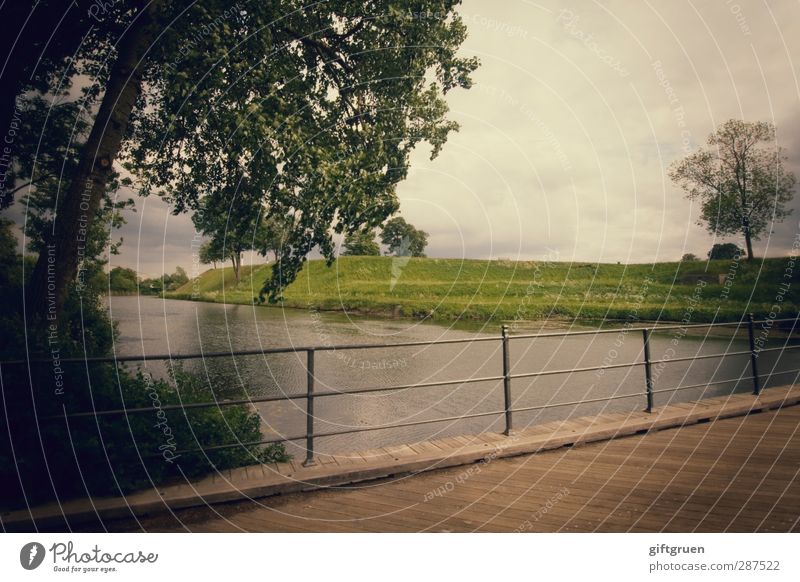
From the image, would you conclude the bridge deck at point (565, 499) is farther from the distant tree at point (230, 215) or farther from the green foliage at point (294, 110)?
the distant tree at point (230, 215)

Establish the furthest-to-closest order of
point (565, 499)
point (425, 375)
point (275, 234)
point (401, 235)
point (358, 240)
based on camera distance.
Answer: point (401, 235)
point (425, 375)
point (358, 240)
point (275, 234)
point (565, 499)

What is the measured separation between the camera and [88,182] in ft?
15.2

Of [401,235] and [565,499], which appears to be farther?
[401,235]

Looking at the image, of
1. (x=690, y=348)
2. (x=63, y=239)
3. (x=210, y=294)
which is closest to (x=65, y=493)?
(x=63, y=239)

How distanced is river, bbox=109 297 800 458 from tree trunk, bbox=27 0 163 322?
2.44 m

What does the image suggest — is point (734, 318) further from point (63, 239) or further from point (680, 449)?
point (63, 239)

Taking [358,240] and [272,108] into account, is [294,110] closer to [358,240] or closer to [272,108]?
[272,108]

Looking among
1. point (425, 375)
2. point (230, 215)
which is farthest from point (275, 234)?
point (425, 375)

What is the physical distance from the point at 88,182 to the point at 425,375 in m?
13.0

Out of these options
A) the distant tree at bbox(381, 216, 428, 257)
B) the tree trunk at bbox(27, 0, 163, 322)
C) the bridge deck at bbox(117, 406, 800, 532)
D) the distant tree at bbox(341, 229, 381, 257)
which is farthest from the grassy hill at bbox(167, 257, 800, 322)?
the tree trunk at bbox(27, 0, 163, 322)

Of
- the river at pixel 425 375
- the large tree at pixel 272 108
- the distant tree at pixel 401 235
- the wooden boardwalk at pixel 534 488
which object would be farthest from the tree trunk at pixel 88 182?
the distant tree at pixel 401 235

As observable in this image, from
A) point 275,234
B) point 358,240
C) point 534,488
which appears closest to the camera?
point 534,488

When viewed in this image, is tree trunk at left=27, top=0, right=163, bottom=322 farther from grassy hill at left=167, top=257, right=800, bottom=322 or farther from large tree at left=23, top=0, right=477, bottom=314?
grassy hill at left=167, top=257, right=800, bottom=322

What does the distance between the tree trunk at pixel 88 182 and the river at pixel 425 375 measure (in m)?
2.44
